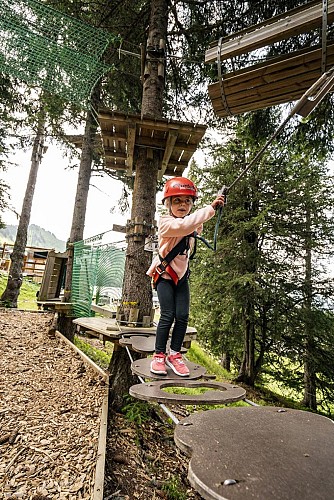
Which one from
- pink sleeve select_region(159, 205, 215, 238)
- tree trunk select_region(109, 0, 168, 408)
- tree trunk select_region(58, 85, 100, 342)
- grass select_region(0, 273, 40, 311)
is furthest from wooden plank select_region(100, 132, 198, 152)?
grass select_region(0, 273, 40, 311)

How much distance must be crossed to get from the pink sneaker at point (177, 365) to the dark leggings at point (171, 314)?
6 cm

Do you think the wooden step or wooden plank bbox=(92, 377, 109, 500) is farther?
the wooden step

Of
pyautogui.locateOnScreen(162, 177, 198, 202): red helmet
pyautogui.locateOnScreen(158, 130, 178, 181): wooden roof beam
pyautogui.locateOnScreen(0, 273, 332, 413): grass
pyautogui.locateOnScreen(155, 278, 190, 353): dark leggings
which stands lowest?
pyautogui.locateOnScreen(0, 273, 332, 413): grass

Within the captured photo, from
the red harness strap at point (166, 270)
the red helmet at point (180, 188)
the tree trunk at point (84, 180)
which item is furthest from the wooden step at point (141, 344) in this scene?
the tree trunk at point (84, 180)

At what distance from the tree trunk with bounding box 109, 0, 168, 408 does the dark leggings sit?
4.29 ft

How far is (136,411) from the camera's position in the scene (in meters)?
3.33

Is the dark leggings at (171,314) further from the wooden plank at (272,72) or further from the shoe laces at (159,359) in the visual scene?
the wooden plank at (272,72)

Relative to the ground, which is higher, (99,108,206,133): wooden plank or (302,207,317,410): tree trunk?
(99,108,206,133): wooden plank

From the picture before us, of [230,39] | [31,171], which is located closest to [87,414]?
[230,39]

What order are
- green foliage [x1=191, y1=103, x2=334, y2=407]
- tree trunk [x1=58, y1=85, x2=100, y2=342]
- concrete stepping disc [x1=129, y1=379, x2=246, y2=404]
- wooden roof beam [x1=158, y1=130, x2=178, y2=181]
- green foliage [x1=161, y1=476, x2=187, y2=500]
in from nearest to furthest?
1. concrete stepping disc [x1=129, y1=379, x2=246, y2=404]
2. green foliage [x1=161, y1=476, x2=187, y2=500]
3. wooden roof beam [x1=158, y1=130, x2=178, y2=181]
4. tree trunk [x1=58, y1=85, x2=100, y2=342]
5. green foliage [x1=191, y1=103, x2=334, y2=407]

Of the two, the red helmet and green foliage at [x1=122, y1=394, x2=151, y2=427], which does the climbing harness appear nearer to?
the red helmet

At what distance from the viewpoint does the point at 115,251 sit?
189 inches

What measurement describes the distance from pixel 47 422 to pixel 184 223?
7.52 feet

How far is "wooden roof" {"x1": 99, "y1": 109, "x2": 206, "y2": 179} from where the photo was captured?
323 cm
